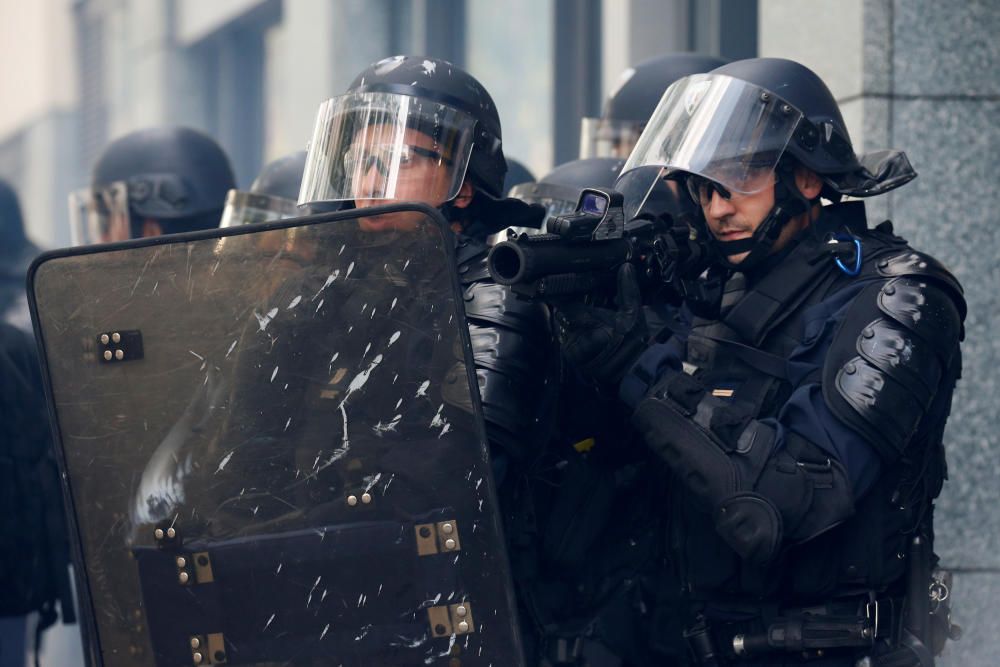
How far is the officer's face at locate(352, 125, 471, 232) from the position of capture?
3.05 meters

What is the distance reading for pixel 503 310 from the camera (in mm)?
2732

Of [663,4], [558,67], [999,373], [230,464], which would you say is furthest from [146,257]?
[558,67]

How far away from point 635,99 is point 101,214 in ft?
5.99

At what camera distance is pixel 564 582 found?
10.6 feet

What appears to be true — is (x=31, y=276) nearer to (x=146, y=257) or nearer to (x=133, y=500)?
(x=146, y=257)

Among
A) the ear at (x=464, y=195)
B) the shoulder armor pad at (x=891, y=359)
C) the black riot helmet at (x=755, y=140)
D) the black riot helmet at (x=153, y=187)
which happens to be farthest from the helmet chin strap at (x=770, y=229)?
the black riot helmet at (x=153, y=187)

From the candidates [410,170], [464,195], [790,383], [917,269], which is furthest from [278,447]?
[917,269]

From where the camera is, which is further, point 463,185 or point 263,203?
point 263,203

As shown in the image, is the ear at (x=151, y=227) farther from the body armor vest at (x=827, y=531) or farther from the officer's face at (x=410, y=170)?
the body armor vest at (x=827, y=531)

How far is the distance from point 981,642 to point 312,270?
280 cm

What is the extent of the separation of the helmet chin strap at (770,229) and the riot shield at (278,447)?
0.79 m

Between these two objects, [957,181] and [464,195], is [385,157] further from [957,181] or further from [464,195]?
[957,181]

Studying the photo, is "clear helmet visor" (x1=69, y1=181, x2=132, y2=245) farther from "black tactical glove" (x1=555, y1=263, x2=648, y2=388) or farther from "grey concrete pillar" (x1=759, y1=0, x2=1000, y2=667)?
"black tactical glove" (x1=555, y1=263, x2=648, y2=388)

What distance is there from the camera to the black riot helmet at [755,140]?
118 inches
